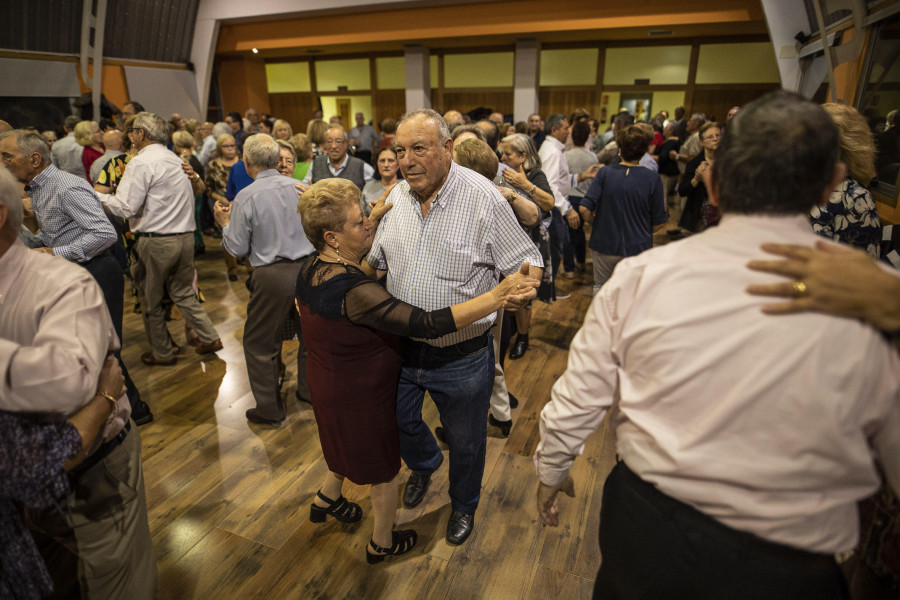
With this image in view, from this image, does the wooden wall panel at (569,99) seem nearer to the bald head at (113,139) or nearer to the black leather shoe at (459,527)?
the bald head at (113,139)

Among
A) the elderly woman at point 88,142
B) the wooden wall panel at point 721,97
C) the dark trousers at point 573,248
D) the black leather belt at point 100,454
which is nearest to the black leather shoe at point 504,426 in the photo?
the black leather belt at point 100,454

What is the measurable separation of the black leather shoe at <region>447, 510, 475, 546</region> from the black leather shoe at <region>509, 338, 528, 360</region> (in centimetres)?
179

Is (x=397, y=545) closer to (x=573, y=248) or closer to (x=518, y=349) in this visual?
(x=518, y=349)

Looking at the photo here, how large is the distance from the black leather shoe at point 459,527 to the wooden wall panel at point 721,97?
11229mm

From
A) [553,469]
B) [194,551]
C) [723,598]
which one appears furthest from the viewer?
[194,551]

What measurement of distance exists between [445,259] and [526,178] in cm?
166

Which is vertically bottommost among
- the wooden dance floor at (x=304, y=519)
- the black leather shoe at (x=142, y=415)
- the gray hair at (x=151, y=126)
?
the wooden dance floor at (x=304, y=519)

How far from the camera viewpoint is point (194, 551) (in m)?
2.21

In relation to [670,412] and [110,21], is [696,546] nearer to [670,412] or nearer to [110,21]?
[670,412]

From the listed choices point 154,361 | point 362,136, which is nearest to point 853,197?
point 154,361

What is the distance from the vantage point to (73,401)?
44.2 inches

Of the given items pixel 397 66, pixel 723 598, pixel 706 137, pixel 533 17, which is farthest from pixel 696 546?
pixel 397 66

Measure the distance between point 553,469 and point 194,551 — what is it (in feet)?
6.00

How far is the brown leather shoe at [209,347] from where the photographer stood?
4.01 m
